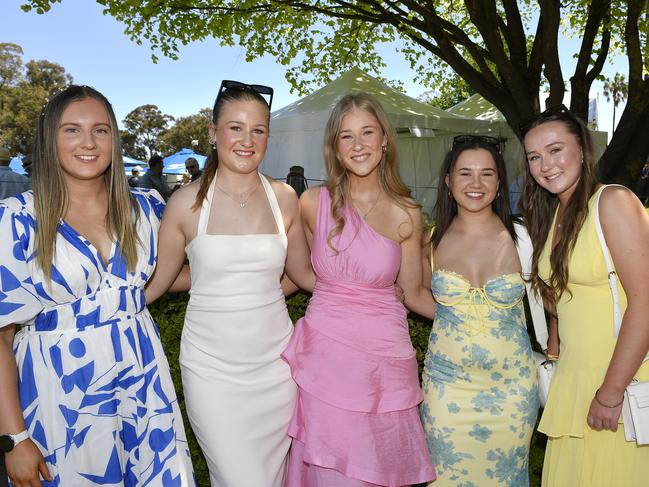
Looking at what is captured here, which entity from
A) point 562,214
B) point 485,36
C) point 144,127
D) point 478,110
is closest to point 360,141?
point 562,214

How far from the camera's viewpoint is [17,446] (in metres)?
2.09

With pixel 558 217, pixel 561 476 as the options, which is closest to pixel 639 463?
pixel 561 476

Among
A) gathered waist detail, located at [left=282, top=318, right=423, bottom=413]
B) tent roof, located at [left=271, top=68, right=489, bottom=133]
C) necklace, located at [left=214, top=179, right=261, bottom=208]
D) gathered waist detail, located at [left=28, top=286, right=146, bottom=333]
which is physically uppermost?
tent roof, located at [left=271, top=68, right=489, bottom=133]

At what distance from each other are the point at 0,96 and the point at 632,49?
185 ft

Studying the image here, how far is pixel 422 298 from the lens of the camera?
307 centimetres

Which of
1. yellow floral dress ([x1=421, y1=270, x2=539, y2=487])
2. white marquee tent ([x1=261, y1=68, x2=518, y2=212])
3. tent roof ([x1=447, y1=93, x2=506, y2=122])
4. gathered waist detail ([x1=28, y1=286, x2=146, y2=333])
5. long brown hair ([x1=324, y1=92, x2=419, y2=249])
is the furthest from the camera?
tent roof ([x1=447, y1=93, x2=506, y2=122])

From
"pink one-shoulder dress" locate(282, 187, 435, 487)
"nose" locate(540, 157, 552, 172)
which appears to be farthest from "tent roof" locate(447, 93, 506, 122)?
"pink one-shoulder dress" locate(282, 187, 435, 487)

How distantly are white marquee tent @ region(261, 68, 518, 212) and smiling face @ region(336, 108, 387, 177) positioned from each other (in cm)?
874

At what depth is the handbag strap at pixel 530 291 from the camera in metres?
2.87

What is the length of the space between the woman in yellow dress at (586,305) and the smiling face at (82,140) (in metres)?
2.09

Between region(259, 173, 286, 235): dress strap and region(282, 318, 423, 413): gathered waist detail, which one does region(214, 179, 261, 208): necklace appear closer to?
region(259, 173, 286, 235): dress strap

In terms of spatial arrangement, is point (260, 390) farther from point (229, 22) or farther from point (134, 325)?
point (229, 22)

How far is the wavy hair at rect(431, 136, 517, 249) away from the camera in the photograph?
3012 millimetres

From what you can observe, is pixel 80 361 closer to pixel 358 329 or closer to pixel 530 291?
pixel 358 329
